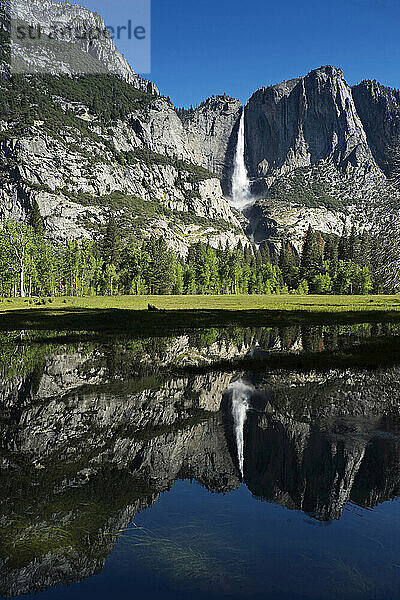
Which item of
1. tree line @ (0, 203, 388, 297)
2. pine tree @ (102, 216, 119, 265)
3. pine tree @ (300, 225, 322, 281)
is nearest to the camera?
tree line @ (0, 203, 388, 297)

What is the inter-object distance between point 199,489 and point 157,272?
425 feet

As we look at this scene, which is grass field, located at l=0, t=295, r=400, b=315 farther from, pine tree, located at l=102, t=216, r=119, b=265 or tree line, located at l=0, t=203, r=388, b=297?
pine tree, located at l=102, t=216, r=119, b=265

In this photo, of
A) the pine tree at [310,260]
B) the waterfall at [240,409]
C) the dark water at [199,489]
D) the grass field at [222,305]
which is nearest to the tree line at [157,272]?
the pine tree at [310,260]

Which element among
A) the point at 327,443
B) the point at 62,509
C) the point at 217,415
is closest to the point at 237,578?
the point at 62,509

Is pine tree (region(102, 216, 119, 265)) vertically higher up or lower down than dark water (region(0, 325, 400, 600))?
higher up

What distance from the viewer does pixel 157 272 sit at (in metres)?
134

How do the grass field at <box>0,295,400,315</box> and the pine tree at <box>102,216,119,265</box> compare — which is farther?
the pine tree at <box>102,216,119,265</box>

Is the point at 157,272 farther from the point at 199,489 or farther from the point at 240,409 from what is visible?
the point at 199,489

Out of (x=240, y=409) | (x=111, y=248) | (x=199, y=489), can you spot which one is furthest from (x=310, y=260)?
(x=199, y=489)

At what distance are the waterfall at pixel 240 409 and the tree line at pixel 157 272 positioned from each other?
264 feet

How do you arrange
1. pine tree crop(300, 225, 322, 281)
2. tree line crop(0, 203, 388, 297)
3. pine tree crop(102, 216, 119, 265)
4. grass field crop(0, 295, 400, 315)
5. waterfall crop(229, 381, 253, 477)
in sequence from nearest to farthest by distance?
waterfall crop(229, 381, 253, 477) → grass field crop(0, 295, 400, 315) → tree line crop(0, 203, 388, 297) → pine tree crop(102, 216, 119, 265) → pine tree crop(300, 225, 322, 281)

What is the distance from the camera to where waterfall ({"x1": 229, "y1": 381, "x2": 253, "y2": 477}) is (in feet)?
24.3

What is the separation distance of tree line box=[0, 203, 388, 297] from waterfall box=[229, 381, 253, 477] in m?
80.4

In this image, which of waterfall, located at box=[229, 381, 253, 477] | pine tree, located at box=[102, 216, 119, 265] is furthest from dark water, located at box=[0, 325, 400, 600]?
pine tree, located at box=[102, 216, 119, 265]
